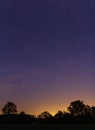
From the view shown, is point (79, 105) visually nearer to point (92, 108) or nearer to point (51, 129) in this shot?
point (92, 108)

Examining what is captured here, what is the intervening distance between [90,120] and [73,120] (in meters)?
2.85

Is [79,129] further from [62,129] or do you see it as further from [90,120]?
[90,120]

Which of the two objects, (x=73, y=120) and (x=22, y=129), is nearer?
(x=22, y=129)

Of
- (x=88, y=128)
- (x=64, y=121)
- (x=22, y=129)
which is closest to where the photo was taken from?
(x=88, y=128)

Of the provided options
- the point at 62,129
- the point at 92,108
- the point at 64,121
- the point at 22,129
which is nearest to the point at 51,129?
the point at 62,129

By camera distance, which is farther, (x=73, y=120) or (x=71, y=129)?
(x=73, y=120)

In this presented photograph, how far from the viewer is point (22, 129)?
41781 millimetres

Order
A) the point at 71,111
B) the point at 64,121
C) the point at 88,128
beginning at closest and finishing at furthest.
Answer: the point at 88,128
the point at 64,121
the point at 71,111

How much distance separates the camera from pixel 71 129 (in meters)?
39.5

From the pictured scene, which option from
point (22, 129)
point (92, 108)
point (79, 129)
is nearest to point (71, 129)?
point (79, 129)

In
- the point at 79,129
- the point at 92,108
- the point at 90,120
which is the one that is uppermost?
the point at 92,108

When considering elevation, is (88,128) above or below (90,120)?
below

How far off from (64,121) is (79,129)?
13219 mm

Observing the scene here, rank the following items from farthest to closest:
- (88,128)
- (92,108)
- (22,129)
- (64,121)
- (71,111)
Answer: (71,111) < (92,108) < (64,121) < (22,129) < (88,128)
